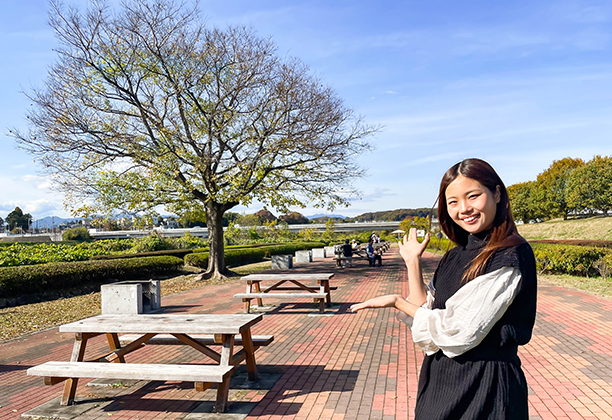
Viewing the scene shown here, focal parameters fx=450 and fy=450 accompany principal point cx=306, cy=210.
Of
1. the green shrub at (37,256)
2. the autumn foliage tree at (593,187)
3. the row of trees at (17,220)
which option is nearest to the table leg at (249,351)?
the green shrub at (37,256)

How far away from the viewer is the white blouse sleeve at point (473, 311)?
1.42 metres

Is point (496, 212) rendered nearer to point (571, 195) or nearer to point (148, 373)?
point (148, 373)

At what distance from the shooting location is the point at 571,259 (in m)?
13.4

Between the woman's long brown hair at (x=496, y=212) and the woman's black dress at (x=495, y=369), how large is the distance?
28 millimetres

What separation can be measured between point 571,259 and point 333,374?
11.3 m

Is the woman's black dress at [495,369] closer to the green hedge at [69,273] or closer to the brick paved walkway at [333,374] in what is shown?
the brick paved walkway at [333,374]

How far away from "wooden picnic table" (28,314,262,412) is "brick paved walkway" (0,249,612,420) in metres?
0.34

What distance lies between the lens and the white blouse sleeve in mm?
1424

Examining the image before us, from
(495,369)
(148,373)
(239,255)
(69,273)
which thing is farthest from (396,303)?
(239,255)

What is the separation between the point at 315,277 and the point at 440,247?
2477 centimetres

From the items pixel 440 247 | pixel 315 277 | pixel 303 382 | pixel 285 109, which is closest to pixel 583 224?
pixel 440 247

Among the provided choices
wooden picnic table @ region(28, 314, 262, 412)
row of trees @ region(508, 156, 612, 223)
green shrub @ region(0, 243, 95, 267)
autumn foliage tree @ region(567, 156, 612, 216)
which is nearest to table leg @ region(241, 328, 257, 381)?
wooden picnic table @ region(28, 314, 262, 412)

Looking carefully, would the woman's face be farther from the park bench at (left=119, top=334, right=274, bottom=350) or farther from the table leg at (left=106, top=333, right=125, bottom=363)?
the table leg at (left=106, top=333, right=125, bottom=363)

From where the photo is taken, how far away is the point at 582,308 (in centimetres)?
844
